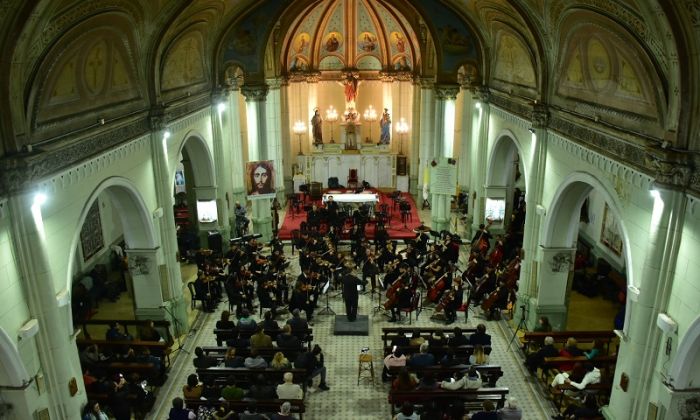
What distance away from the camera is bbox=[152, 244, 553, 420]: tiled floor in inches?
513

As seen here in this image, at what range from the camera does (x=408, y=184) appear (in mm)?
30844

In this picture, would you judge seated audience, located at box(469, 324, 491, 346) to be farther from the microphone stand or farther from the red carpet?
the red carpet

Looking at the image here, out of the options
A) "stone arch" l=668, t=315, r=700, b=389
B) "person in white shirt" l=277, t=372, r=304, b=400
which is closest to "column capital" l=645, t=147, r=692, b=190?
"stone arch" l=668, t=315, r=700, b=389

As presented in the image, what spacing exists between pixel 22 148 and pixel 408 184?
22.8 metres

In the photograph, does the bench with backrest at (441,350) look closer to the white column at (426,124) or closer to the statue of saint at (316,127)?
the white column at (426,124)

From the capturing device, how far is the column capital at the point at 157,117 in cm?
1489

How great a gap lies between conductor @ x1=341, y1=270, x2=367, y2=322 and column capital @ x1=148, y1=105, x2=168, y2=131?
20.6 feet

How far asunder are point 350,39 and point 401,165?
6.82m

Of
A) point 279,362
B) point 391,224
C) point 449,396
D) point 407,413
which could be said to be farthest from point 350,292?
point 391,224

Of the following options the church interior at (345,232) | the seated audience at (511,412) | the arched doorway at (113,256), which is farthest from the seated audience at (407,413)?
the arched doorway at (113,256)

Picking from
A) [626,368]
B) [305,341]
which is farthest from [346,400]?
[626,368]

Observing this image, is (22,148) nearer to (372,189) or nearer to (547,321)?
(547,321)

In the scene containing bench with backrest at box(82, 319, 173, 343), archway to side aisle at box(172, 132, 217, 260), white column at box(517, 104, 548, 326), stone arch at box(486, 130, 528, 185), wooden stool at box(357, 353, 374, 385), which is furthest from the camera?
archway to side aisle at box(172, 132, 217, 260)

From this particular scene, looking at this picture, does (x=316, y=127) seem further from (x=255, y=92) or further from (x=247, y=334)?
(x=247, y=334)
